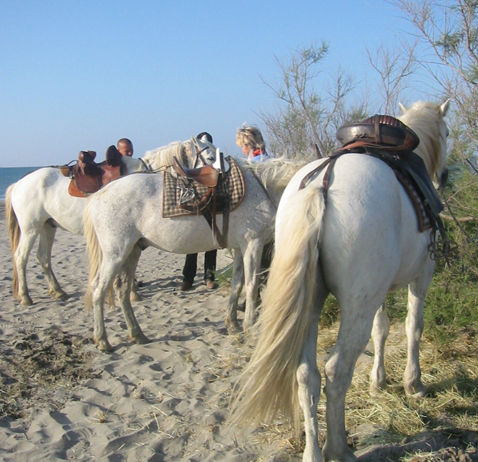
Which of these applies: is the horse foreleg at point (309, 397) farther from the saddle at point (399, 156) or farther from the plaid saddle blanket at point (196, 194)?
the plaid saddle blanket at point (196, 194)

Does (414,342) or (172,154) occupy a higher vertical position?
(172,154)

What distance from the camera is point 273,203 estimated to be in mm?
4430

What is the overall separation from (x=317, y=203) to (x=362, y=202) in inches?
8.6

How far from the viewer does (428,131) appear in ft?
10.7

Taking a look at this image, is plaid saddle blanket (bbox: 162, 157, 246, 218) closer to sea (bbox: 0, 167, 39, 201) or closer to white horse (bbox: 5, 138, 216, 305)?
white horse (bbox: 5, 138, 216, 305)

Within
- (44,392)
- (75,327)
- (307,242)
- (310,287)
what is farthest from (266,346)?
(75,327)

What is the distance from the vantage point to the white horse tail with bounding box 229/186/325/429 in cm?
Result: 215

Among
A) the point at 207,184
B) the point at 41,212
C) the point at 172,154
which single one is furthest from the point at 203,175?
the point at 41,212

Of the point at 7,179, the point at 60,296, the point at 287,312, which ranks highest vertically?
the point at 287,312

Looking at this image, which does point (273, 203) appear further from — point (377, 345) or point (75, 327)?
point (75, 327)

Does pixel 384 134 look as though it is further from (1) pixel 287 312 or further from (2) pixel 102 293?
(2) pixel 102 293

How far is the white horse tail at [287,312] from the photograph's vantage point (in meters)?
2.15

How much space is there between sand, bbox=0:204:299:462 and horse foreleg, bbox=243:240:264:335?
30 centimetres

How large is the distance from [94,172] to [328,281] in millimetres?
4101
